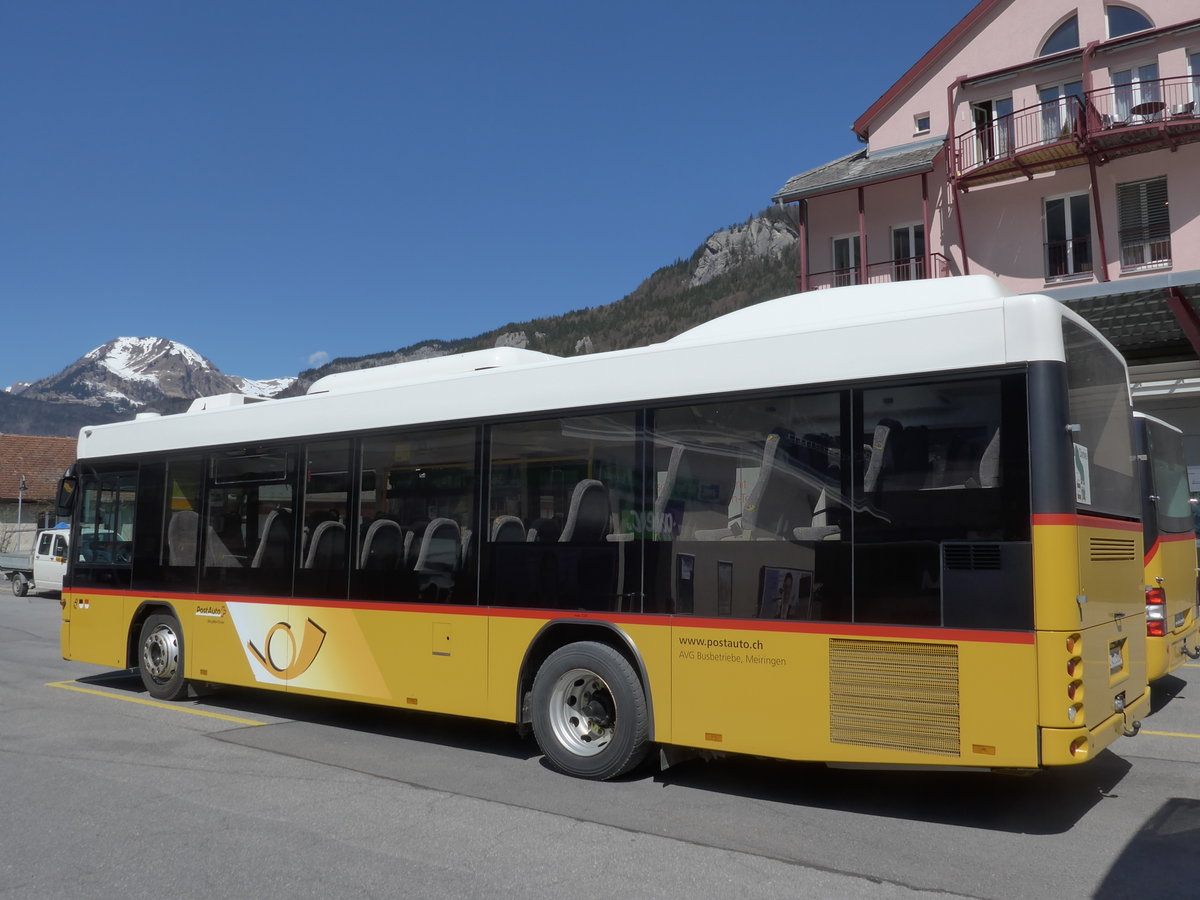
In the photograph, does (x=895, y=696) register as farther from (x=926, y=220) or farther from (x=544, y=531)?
(x=926, y=220)

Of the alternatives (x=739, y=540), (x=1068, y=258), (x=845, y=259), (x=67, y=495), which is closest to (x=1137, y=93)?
(x=1068, y=258)

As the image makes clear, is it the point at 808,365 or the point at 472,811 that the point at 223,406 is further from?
the point at 808,365

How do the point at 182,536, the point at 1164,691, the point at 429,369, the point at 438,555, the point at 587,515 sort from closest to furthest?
the point at 587,515 < the point at 438,555 < the point at 429,369 < the point at 182,536 < the point at 1164,691

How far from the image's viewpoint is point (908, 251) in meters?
26.6

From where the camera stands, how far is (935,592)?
18.4ft

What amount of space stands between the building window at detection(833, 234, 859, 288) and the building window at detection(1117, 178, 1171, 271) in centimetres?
632

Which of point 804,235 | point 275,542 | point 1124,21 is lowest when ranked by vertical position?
point 275,542

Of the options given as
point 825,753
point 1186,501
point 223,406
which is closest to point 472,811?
point 825,753

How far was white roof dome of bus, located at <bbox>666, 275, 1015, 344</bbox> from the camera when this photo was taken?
20.5ft

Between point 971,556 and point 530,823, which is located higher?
point 971,556

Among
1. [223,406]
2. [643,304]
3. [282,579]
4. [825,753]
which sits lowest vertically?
[825,753]

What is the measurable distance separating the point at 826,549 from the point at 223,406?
6.84 m

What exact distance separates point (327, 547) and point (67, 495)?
460 centimetres

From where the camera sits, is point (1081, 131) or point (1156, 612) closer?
point (1156, 612)
